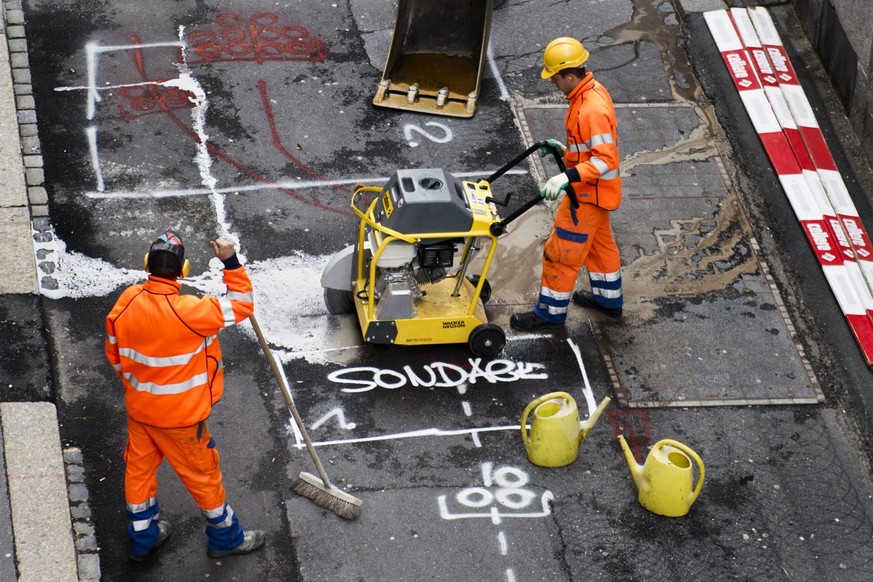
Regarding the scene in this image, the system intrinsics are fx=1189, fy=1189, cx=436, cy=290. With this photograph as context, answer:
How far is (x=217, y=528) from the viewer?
655 cm

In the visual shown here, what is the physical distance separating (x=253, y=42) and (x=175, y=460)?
229 inches

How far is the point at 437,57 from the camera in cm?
1103

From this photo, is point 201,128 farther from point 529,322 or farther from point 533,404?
point 533,404

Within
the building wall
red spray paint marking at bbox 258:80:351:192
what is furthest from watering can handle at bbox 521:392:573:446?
the building wall

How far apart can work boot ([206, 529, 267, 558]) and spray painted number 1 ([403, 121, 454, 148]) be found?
4.27 meters

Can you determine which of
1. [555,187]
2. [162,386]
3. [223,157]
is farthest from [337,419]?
[223,157]

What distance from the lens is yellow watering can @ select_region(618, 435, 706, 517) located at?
22.9 ft

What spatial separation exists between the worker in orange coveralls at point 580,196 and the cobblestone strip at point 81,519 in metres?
3.13

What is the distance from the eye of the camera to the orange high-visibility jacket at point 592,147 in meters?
7.77

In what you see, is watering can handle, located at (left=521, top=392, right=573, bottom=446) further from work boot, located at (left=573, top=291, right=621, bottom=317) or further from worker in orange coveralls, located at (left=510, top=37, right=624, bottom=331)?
work boot, located at (left=573, top=291, right=621, bottom=317)

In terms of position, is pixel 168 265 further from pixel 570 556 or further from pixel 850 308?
pixel 850 308

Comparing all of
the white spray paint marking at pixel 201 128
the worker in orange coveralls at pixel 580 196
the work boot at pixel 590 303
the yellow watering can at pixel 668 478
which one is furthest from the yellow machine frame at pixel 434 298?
the yellow watering can at pixel 668 478

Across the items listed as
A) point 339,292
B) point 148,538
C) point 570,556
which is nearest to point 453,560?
point 570,556

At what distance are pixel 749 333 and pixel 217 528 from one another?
4120mm
